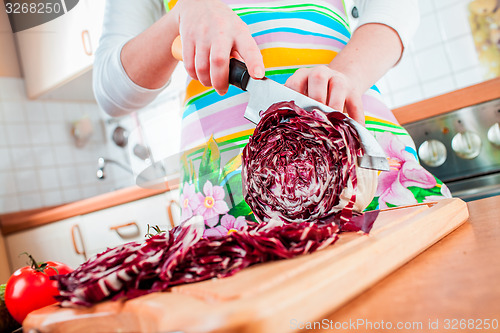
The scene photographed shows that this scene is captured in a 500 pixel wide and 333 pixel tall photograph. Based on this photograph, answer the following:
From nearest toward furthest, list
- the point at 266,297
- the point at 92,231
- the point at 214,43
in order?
the point at 266,297, the point at 214,43, the point at 92,231

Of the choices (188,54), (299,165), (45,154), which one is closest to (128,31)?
(188,54)

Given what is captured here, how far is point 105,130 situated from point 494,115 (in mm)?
2378

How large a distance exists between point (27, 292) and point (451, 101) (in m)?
1.28

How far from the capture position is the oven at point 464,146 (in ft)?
4.28

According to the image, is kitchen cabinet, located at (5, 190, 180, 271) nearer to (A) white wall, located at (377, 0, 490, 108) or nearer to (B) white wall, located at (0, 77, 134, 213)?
(B) white wall, located at (0, 77, 134, 213)

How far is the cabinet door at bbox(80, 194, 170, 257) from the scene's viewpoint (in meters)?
1.72

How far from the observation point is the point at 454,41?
1.77m

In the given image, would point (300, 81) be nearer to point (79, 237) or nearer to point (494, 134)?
point (494, 134)

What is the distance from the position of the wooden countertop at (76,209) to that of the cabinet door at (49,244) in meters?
0.03

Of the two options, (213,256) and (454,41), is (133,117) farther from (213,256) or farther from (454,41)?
(213,256)

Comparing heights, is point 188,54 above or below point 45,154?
below

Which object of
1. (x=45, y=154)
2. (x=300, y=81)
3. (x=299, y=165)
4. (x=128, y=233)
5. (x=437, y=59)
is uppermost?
(x=45, y=154)

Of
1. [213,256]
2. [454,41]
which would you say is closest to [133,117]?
[454,41]

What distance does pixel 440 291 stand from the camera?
0.30m
